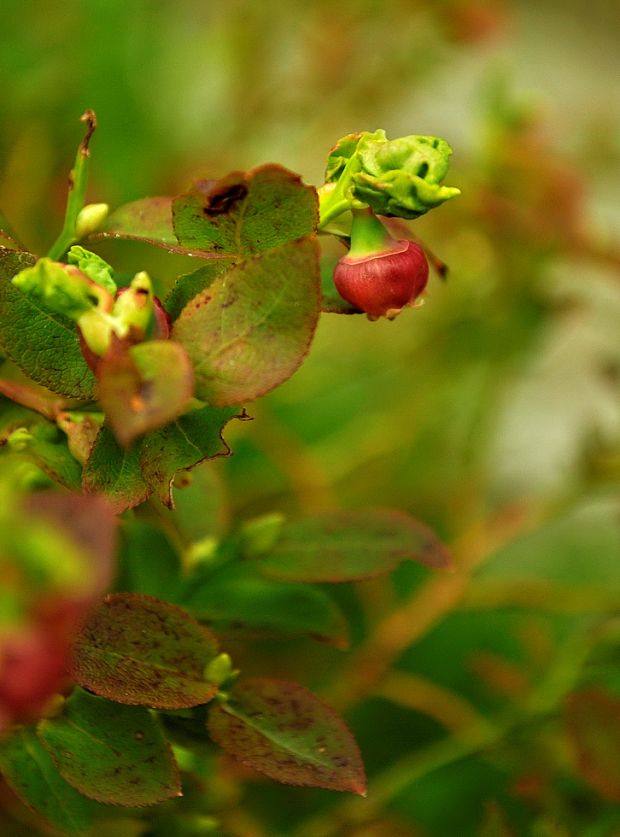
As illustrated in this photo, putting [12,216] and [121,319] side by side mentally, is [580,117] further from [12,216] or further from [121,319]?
[121,319]

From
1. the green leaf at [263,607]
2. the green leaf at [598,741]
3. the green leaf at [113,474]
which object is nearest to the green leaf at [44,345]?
the green leaf at [113,474]

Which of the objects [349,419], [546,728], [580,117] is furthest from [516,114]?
[580,117]

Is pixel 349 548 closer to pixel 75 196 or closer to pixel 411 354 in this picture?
pixel 75 196

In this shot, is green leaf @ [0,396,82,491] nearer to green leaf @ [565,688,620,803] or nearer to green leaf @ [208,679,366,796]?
green leaf @ [208,679,366,796]

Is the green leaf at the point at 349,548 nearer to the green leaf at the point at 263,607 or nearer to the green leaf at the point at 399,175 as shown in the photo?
the green leaf at the point at 263,607

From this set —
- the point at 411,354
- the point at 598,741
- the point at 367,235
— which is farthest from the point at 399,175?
the point at 411,354
